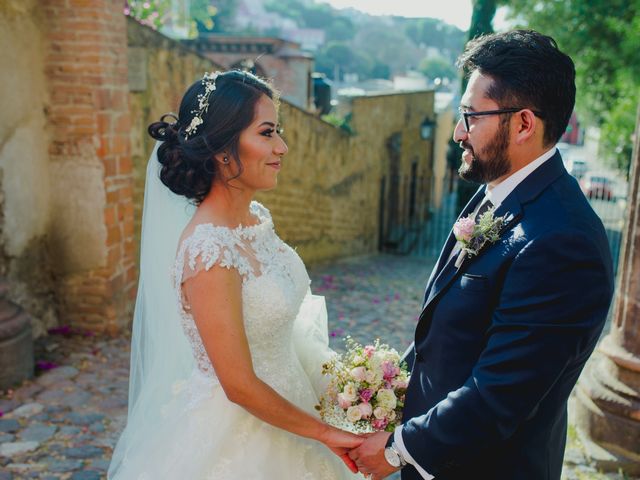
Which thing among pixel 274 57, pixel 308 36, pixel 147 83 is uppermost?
pixel 308 36

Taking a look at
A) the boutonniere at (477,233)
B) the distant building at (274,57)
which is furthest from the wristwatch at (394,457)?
the distant building at (274,57)

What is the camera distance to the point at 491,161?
2035mm

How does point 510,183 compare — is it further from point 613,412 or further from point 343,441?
point 613,412

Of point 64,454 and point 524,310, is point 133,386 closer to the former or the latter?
point 64,454

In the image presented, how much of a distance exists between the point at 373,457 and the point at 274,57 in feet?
53.1

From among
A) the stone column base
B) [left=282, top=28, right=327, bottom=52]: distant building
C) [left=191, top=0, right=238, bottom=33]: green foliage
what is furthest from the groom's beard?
[left=282, top=28, right=327, bottom=52]: distant building

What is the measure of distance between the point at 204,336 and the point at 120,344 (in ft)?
12.6

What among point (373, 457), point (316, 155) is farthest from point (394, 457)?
point (316, 155)

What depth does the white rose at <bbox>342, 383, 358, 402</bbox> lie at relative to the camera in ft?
7.47

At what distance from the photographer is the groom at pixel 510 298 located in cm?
177

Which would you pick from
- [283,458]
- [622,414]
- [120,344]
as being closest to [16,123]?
[120,344]

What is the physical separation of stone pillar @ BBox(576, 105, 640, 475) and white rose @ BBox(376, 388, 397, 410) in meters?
2.22

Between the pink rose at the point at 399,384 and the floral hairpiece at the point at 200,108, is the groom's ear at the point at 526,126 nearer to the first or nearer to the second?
the pink rose at the point at 399,384

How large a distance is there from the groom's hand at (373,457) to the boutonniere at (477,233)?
678mm
